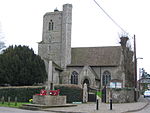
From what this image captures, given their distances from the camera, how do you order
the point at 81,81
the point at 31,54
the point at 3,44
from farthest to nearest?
the point at 81,81 → the point at 3,44 → the point at 31,54

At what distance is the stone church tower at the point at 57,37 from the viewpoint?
53.4 metres

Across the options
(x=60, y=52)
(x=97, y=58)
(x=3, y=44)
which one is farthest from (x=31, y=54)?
(x=97, y=58)

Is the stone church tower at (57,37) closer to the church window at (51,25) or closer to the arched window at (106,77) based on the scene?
the church window at (51,25)

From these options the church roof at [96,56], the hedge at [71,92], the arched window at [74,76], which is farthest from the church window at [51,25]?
the hedge at [71,92]

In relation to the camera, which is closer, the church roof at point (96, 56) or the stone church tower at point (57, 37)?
the church roof at point (96, 56)

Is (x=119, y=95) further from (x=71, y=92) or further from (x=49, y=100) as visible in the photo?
(x=49, y=100)

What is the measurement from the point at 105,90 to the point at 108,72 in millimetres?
20735

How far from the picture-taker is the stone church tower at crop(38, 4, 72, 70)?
5338 cm

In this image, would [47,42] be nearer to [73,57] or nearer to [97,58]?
[73,57]

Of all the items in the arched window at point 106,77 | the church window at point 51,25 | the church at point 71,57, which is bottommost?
the arched window at point 106,77

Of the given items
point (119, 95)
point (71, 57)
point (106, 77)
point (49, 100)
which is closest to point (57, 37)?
point (71, 57)

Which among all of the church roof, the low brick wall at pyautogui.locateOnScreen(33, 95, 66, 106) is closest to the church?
the church roof

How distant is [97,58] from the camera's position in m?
53.2

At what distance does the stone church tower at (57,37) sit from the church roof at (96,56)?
239cm
